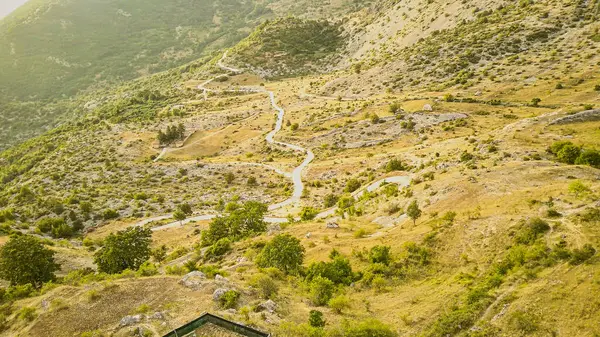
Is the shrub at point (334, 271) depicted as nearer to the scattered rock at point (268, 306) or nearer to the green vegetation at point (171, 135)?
the scattered rock at point (268, 306)

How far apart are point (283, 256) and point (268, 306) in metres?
7.43

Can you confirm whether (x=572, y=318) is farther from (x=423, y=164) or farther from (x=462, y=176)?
(x=423, y=164)

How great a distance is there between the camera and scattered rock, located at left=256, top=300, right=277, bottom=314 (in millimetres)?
20781

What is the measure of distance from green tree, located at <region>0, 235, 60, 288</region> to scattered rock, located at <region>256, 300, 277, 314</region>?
21.2 m

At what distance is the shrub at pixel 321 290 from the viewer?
2244cm

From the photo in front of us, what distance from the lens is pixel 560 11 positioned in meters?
83.4

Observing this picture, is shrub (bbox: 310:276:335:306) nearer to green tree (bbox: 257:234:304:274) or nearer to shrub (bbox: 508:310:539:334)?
green tree (bbox: 257:234:304:274)

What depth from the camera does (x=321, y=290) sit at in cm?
2309

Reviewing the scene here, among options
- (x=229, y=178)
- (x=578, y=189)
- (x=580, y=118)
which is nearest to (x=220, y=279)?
(x=578, y=189)

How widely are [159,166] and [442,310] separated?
225 feet

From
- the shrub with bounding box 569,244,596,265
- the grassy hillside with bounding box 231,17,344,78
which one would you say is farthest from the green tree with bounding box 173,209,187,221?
the grassy hillside with bounding box 231,17,344,78

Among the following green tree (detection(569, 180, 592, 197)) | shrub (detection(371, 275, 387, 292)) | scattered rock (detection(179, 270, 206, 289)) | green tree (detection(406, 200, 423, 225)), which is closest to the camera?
scattered rock (detection(179, 270, 206, 289))

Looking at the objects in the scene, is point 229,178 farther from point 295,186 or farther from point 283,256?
point 283,256

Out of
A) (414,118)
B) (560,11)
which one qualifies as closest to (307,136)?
(414,118)
